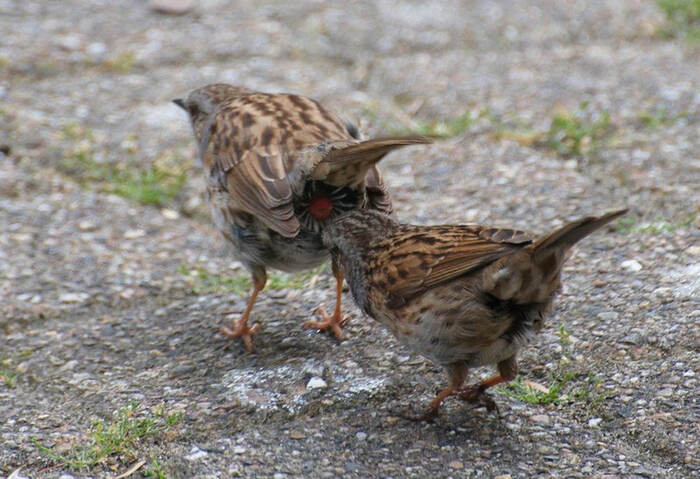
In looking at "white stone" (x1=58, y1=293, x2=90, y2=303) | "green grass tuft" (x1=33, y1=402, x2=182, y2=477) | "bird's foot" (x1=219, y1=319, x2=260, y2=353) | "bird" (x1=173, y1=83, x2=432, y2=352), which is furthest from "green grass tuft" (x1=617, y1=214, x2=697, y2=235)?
"white stone" (x1=58, y1=293, x2=90, y2=303)

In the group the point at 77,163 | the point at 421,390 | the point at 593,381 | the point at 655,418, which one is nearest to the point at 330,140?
the point at 421,390

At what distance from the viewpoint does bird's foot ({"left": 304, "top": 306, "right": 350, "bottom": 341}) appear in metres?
4.57

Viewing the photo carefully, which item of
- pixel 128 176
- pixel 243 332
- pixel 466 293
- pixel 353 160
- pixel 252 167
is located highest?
pixel 353 160

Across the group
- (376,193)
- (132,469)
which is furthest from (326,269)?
(132,469)

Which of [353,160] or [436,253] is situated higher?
[353,160]

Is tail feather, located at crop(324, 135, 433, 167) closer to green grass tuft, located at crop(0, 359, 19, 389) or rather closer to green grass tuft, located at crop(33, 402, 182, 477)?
green grass tuft, located at crop(33, 402, 182, 477)

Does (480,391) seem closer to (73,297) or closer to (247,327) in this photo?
(247,327)

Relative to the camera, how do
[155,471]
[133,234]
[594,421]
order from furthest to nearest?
1. [133,234]
2. [594,421]
3. [155,471]

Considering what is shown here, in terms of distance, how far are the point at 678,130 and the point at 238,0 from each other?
4.01m

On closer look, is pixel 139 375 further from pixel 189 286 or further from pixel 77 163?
pixel 77 163

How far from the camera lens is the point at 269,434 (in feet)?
12.3

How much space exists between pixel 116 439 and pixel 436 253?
1.36 m

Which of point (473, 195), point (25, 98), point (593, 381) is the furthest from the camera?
point (25, 98)

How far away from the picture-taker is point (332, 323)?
4.61 m
